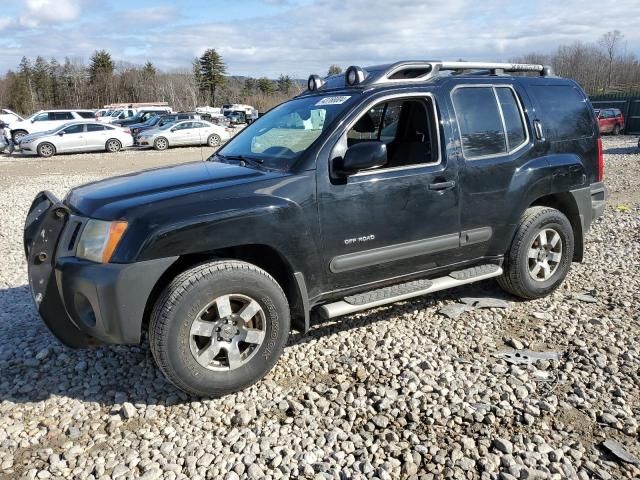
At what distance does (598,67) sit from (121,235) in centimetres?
9277

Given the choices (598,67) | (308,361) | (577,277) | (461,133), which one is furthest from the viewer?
(598,67)

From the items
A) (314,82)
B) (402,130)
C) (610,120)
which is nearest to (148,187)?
(314,82)

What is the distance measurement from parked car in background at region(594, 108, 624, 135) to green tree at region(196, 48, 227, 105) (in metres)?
64.3

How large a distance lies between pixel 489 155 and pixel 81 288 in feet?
10.7

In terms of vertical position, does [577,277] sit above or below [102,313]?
below

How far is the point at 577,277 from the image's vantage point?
564cm

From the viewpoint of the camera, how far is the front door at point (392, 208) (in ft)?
12.3

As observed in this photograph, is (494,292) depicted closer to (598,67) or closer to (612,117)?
(612,117)

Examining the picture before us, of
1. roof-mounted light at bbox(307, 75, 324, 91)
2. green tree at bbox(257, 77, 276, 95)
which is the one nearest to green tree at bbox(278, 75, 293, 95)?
green tree at bbox(257, 77, 276, 95)

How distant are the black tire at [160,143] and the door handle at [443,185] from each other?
23476mm

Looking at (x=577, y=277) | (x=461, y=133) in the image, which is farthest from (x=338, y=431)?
(x=577, y=277)

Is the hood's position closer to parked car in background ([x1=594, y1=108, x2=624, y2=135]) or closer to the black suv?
the black suv

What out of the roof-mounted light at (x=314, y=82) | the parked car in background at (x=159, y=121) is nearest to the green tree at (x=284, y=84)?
the parked car in background at (x=159, y=121)

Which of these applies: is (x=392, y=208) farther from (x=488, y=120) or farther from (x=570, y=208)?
(x=570, y=208)
